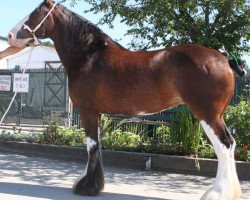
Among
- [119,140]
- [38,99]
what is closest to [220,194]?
[119,140]

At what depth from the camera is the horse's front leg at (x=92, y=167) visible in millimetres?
5871

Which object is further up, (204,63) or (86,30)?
(86,30)

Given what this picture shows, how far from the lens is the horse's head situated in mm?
A: 6336

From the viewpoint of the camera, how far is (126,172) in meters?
8.10

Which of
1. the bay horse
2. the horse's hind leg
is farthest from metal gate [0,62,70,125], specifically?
the horse's hind leg

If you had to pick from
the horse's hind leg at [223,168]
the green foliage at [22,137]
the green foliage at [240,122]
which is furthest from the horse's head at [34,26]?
the green foliage at [22,137]

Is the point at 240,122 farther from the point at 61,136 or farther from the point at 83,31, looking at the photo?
the point at 61,136

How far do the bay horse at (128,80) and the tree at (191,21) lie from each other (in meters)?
2.68

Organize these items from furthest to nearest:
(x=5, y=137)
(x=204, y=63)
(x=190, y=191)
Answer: (x=5, y=137) → (x=190, y=191) → (x=204, y=63)

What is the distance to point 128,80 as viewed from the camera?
584cm

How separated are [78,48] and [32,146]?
4485 millimetres

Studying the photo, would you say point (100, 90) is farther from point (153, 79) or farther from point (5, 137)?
point (5, 137)

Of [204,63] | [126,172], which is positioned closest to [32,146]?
[126,172]

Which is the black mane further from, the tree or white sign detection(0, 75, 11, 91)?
white sign detection(0, 75, 11, 91)
